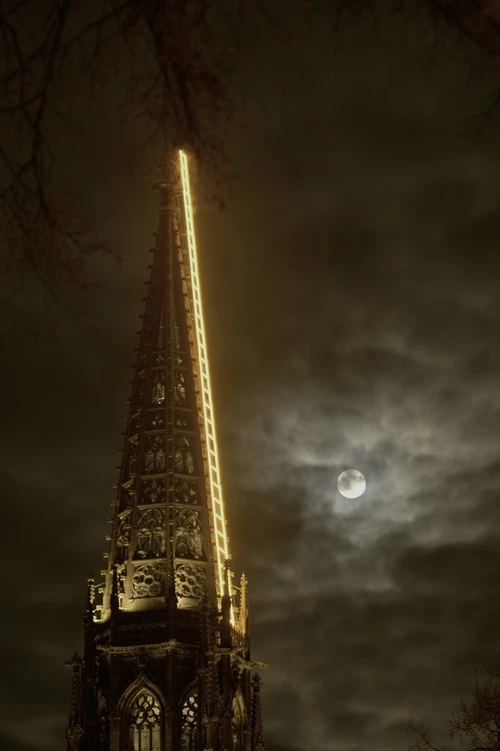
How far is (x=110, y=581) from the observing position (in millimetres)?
65438

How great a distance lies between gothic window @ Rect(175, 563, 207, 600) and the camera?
6475cm

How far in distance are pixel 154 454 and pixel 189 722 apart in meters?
13.2

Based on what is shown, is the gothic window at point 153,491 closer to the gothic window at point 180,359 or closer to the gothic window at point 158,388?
the gothic window at point 158,388

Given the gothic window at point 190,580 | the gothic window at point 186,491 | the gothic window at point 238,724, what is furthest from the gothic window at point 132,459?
the gothic window at point 238,724

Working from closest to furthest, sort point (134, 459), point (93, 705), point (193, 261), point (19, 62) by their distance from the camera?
point (19, 62) < point (93, 705) < point (134, 459) < point (193, 261)

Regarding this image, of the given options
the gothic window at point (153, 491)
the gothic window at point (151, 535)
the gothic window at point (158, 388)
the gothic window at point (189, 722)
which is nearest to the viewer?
the gothic window at point (189, 722)

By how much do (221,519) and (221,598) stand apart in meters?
4.02

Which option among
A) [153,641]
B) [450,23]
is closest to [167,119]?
[450,23]

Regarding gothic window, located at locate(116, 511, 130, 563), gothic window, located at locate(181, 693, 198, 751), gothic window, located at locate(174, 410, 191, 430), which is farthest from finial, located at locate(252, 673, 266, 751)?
gothic window, located at locate(174, 410, 191, 430)

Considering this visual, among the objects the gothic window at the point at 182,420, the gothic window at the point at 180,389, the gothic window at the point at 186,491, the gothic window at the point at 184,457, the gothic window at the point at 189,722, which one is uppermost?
the gothic window at the point at 180,389

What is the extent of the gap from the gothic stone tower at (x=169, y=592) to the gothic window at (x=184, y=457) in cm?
7

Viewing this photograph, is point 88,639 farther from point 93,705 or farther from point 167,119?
point 167,119

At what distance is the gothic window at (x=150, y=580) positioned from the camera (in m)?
64.8

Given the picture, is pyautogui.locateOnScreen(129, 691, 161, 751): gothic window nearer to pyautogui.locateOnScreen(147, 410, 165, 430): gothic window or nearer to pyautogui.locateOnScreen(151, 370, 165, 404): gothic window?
pyautogui.locateOnScreen(147, 410, 165, 430): gothic window
